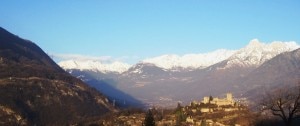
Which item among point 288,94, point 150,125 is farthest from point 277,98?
point 150,125

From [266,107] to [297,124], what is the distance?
14499 cm

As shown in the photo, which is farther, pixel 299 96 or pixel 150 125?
pixel 150 125

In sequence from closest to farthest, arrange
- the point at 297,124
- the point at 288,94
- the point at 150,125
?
1. the point at 288,94
2. the point at 150,125
3. the point at 297,124

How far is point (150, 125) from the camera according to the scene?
155000mm

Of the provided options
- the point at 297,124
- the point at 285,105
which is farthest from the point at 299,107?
the point at 297,124

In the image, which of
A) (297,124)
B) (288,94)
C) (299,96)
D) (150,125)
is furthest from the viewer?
(297,124)

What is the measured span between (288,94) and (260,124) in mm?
149866

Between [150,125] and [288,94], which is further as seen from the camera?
[150,125]

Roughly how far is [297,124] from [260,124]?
1422cm

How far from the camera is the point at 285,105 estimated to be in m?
54.0

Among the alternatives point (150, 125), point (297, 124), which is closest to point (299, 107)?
point (150, 125)

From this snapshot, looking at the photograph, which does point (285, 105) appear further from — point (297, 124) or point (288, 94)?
point (297, 124)

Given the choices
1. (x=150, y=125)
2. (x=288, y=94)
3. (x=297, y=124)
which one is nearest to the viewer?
(x=288, y=94)

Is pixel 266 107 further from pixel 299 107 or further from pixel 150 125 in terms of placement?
pixel 150 125
